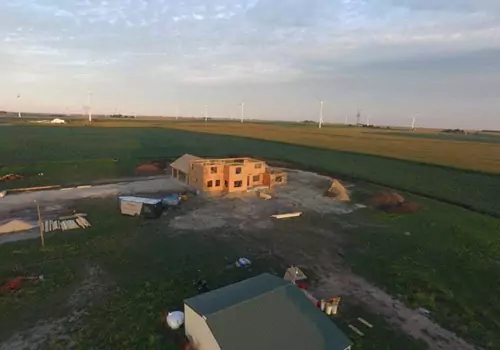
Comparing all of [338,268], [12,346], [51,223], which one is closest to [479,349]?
[338,268]

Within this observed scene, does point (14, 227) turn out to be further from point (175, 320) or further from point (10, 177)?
point (10, 177)

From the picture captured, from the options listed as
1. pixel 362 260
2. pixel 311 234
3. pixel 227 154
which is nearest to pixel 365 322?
pixel 362 260

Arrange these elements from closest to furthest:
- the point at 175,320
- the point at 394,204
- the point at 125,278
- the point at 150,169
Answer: the point at 175,320
the point at 125,278
the point at 394,204
the point at 150,169

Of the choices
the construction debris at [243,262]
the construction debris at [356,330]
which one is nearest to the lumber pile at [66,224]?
the construction debris at [243,262]

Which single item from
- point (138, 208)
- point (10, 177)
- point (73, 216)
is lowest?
point (73, 216)

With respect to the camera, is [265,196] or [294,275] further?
[265,196]

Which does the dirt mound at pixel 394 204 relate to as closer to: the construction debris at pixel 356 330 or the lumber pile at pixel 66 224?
the construction debris at pixel 356 330

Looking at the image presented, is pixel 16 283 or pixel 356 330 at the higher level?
pixel 16 283
